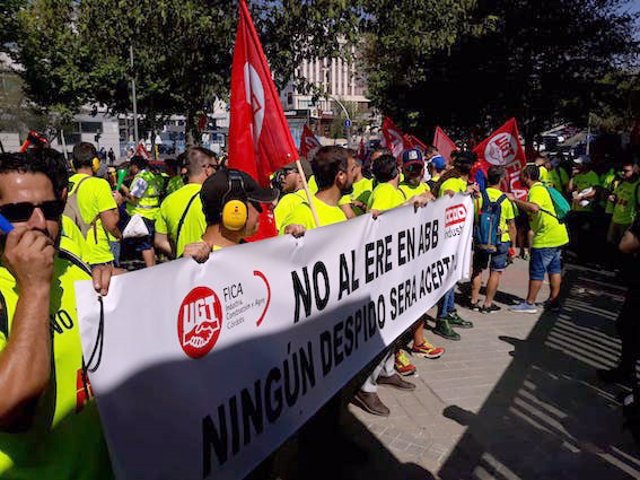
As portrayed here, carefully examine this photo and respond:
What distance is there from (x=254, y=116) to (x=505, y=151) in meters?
5.54

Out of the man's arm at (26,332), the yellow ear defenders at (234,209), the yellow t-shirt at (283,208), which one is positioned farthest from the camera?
the yellow t-shirt at (283,208)

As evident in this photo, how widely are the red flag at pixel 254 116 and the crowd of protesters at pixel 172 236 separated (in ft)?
1.11

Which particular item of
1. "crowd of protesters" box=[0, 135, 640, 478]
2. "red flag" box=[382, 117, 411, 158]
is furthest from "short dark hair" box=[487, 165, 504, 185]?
"red flag" box=[382, 117, 411, 158]

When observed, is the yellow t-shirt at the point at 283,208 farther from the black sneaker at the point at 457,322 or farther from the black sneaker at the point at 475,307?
the black sneaker at the point at 475,307

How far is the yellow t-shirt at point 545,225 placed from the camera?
6.55m

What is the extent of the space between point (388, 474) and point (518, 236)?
339 inches

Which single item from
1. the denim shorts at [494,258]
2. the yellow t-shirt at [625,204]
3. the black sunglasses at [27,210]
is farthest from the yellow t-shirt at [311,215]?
the yellow t-shirt at [625,204]

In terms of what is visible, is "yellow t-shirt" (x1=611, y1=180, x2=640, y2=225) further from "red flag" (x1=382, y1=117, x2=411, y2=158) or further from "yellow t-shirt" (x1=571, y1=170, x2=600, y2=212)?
"red flag" (x1=382, y1=117, x2=411, y2=158)

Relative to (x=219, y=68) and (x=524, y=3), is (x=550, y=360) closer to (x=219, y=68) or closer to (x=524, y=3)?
(x=219, y=68)

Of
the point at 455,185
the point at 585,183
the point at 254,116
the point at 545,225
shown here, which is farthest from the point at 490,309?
the point at 585,183

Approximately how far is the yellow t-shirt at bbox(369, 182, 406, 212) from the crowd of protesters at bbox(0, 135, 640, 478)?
0.03ft

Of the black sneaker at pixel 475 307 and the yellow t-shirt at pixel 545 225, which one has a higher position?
the yellow t-shirt at pixel 545 225

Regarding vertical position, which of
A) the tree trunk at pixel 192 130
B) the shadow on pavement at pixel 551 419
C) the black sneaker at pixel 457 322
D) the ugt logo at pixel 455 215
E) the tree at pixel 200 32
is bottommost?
the shadow on pavement at pixel 551 419

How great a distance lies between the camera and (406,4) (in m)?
9.43
